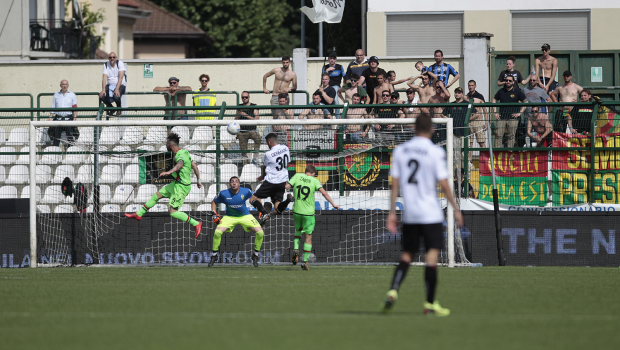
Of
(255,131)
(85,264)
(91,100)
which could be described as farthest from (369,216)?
(91,100)

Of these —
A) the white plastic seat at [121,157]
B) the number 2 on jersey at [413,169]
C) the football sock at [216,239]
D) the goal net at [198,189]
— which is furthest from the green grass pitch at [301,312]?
the white plastic seat at [121,157]

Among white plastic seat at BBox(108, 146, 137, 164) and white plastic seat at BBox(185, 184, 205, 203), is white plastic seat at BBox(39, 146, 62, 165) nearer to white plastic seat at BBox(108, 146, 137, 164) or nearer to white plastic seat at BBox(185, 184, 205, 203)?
white plastic seat at BBox(108, 146, 137, 164)

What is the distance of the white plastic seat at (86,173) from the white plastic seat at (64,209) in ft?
1.87

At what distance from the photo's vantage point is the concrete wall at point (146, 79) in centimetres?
2234

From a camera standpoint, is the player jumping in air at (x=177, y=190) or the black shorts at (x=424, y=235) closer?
the black shorts at (x=424, y=235)

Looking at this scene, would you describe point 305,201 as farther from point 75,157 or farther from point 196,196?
point 75,157

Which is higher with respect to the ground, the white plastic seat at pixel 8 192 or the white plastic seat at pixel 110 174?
the white plastic seat at pixel 110 174

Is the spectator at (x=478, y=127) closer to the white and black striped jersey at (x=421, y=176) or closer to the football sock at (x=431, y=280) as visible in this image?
the white and black striped jersey at (x=421, y=176)

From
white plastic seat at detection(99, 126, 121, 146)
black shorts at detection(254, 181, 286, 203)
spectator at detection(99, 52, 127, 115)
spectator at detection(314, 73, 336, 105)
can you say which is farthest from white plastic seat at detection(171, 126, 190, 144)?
spectator at detection(99, 52, 127, 115)

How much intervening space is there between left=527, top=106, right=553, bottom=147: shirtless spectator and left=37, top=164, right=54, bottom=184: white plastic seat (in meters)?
9.58

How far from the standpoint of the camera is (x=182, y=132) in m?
16.2

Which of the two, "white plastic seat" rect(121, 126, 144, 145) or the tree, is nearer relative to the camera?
"white plastic seat" rect(121, 126, 144, 145)

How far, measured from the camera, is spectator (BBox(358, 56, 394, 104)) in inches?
707

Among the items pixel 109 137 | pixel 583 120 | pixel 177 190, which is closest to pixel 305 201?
pixel 177 190
